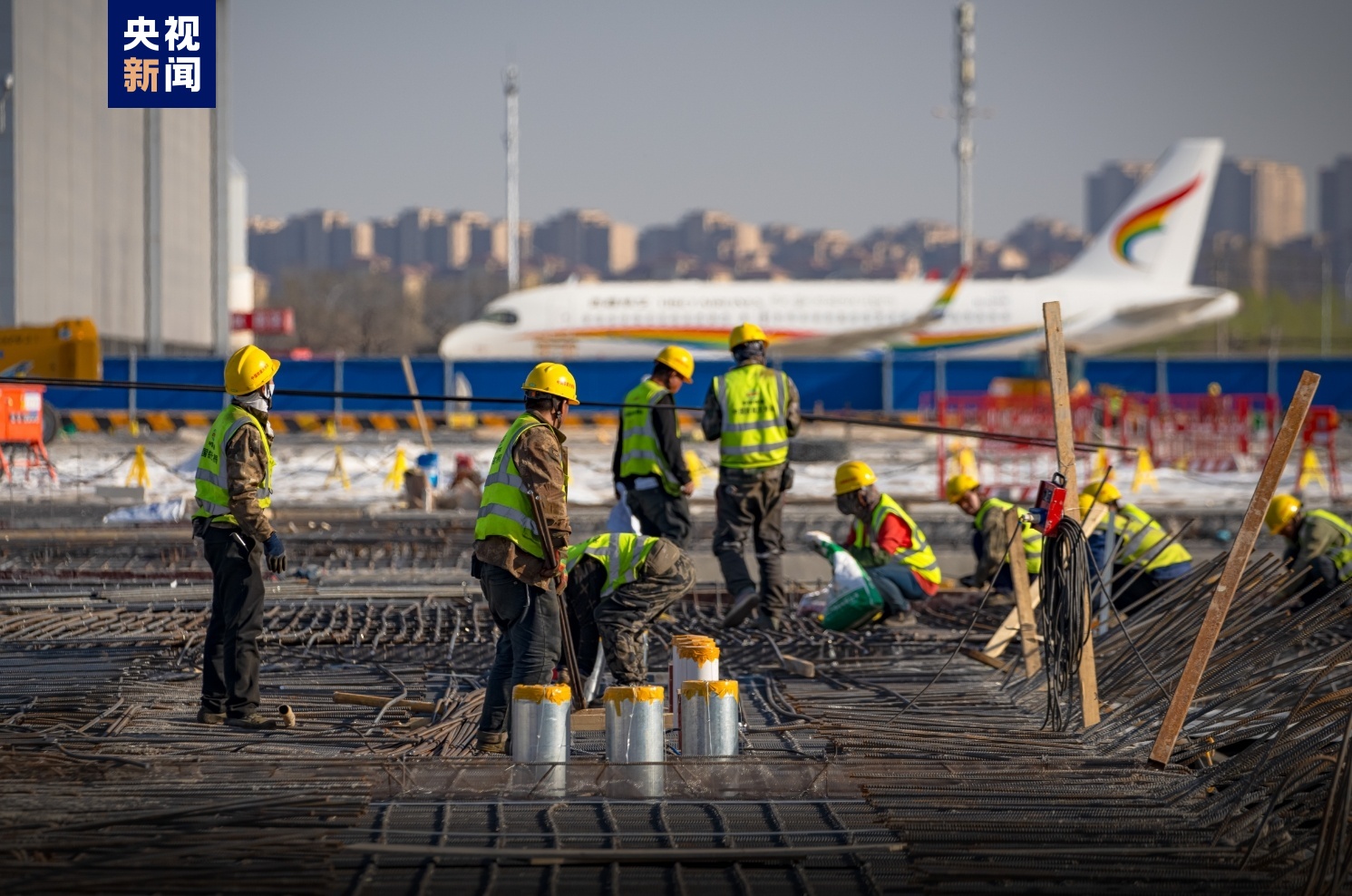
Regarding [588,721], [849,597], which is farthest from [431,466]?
[588,721]

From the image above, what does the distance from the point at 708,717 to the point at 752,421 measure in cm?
377

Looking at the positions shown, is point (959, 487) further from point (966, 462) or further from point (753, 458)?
point (966, 462)

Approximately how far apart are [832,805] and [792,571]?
6.58m

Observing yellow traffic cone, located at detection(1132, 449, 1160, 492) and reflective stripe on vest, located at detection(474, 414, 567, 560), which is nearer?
reflective stripe on vest, located at detection(474, 414, 567, 560)

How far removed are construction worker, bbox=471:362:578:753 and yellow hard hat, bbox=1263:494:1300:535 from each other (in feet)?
17.1

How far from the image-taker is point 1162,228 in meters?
38.9

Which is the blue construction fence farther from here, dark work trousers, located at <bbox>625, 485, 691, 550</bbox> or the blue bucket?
dark work trousers, located at <bbox>625, 485, 691, 550</bbox>

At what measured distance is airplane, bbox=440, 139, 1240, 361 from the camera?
117ft

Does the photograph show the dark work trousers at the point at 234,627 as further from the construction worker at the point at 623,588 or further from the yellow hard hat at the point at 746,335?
the yellow hard hat at the point at 746,335

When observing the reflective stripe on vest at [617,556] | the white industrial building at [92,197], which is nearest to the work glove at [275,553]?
the reflective stripe on vest at [617,556]

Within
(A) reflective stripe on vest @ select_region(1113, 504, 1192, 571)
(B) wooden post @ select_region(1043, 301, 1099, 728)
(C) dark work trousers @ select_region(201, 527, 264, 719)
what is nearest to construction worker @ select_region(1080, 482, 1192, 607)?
(A) reflective stripe on vest @ select_region(1113, 504, 1192, 571)

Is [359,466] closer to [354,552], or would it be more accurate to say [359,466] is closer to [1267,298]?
[354,552]

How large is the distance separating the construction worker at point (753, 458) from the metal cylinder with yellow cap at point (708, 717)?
11.3 feet

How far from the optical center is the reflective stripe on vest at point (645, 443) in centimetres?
912
